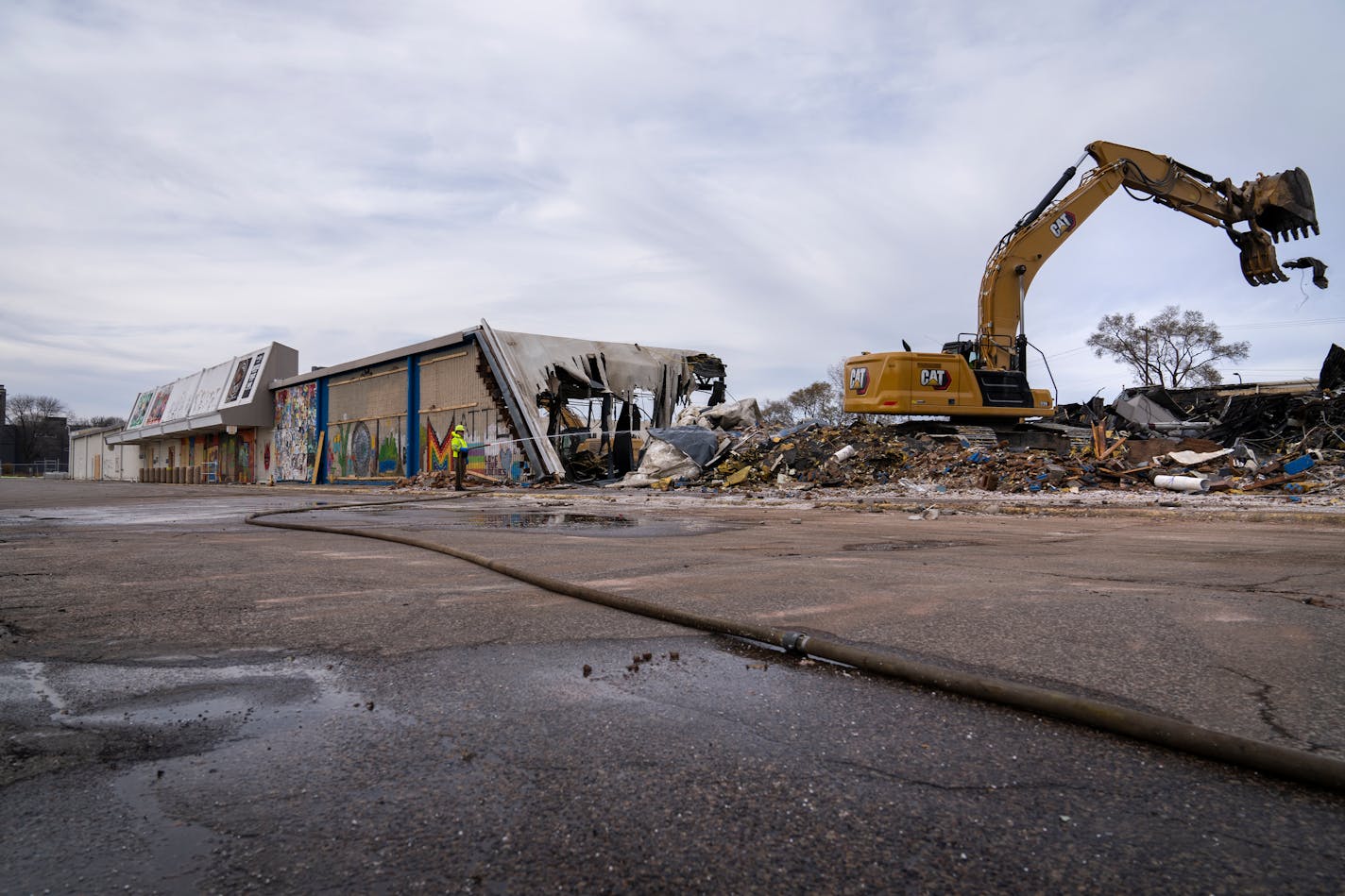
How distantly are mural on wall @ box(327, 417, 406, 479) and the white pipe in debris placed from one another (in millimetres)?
23198

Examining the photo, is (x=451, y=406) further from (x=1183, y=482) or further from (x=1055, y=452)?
(x=1183, y=482)

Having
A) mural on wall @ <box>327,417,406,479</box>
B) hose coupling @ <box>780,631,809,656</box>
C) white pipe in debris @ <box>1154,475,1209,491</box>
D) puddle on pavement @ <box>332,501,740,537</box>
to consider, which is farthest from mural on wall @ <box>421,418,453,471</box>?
hose coupling @ <box>780,631,809,656</box>

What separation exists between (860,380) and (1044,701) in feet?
47.8

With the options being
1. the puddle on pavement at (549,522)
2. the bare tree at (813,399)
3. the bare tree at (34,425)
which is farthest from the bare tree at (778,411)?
the bare tree at (34,425)

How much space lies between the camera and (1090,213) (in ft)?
53.2

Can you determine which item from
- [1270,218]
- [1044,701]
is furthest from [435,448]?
[1044,701]

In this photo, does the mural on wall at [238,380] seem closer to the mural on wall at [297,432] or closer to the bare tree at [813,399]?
the mural on wall at [297,432]

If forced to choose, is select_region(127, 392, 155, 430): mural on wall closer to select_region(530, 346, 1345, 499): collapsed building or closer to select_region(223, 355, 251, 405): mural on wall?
select_region(223, 355, 251, 405): mural on wall

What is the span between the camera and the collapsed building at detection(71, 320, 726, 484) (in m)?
22.5

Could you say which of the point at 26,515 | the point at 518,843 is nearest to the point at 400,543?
the point at 518,843

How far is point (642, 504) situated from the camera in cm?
1305

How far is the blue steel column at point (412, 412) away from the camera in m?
26.8

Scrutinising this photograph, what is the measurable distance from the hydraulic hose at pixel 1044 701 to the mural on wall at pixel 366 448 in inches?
1023

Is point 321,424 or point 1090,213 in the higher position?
point 1090,213
